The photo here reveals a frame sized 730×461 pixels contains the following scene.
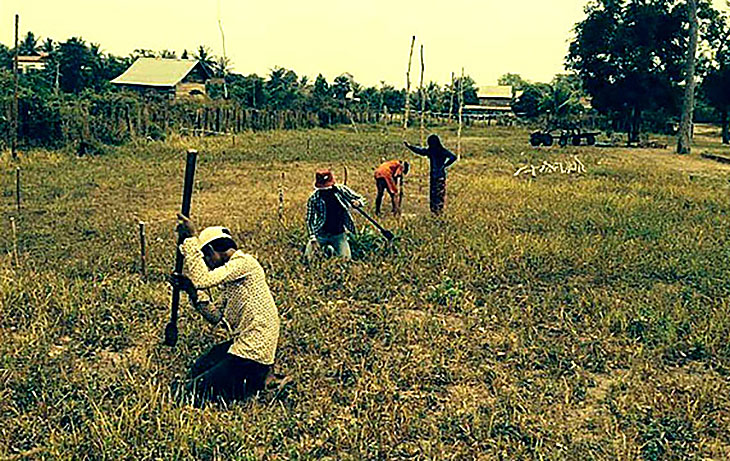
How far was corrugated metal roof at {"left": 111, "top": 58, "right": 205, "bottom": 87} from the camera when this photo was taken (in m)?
48.9

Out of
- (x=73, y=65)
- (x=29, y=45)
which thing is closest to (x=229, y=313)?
(x=73, y=65)

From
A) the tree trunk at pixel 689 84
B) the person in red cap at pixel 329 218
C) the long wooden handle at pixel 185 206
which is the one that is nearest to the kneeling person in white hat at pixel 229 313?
the long wooden handle at pixel 185 206

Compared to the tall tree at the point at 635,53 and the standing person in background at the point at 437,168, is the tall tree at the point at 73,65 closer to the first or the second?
the tall tree at the point at 635,53

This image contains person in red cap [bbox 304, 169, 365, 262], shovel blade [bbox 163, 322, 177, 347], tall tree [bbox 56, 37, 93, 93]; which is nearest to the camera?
shovel blade [bbox 163, 322, 177, 347]

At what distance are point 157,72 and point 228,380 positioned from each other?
160 feet

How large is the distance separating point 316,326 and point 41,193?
9.12 metres

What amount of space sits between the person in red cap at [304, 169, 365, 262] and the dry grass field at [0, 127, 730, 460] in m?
0.29

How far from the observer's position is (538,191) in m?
14.9

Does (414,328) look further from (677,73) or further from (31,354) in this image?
(677,73)

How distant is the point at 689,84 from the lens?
1168 inches

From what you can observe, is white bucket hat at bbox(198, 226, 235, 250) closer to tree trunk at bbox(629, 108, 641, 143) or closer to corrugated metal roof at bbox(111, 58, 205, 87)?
tree trunk at bbox(629, 108, 641, 143)

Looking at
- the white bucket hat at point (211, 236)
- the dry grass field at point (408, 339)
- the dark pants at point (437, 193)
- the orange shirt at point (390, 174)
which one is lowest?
the dry grass field at point (408, 339)

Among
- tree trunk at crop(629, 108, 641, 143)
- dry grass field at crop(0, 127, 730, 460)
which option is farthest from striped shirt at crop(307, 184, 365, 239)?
tree trunk at crop(629, 108, 641, 143)

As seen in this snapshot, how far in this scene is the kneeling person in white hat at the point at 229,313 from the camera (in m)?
4.73
